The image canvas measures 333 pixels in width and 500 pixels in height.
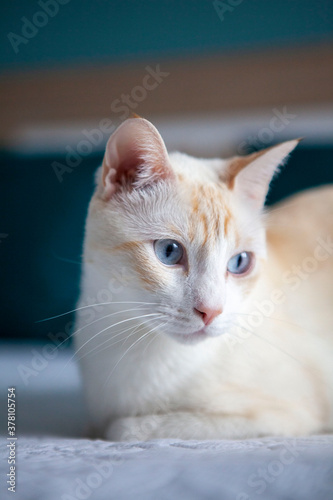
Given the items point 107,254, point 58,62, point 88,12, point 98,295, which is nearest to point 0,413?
point 98,295

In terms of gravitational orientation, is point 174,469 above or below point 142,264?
below

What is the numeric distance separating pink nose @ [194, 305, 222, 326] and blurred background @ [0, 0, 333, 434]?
109cm

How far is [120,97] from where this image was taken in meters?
2.38

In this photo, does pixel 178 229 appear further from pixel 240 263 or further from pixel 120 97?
pixel 120 97

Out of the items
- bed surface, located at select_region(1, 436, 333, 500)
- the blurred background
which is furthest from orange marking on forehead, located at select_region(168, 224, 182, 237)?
the blurred background

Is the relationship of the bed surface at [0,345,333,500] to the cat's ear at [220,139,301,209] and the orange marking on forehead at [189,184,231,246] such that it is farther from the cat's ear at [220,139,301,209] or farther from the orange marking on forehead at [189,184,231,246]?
the cat's ear at [220,139,301,209]

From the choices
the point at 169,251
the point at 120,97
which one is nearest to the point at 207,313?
the point at 169,251

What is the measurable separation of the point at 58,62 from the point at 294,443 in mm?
2106

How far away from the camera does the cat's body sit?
0.92m

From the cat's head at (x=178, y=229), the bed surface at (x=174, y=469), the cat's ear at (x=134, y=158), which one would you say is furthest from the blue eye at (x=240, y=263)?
the bed surface at (x=174, y=469)

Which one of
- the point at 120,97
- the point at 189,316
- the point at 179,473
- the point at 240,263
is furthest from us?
the point at 120,97

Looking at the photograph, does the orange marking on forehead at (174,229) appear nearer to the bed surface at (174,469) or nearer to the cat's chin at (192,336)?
the cat's chin at (192,336)

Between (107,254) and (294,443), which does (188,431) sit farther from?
(107,254)

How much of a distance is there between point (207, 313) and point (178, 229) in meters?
0.17
